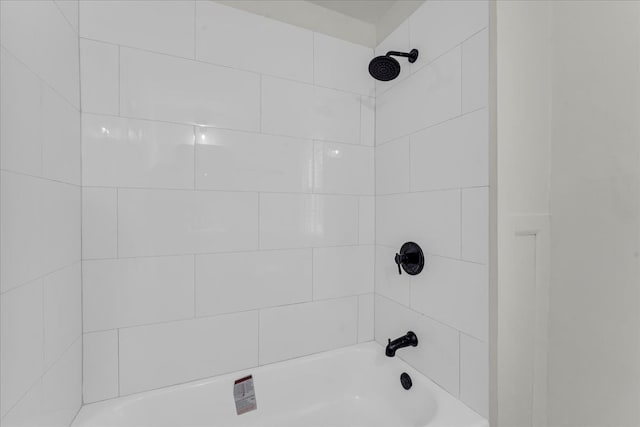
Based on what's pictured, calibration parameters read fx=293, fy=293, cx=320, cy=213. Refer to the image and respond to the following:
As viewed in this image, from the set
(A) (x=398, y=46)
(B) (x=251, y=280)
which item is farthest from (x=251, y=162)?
(A) (x=398, y=46)

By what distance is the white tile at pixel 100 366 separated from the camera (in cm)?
106

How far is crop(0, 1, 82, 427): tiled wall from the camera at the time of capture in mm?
637

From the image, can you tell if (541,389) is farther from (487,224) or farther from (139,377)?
(139,377)

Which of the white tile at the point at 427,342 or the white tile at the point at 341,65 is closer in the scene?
the white tile at the point at 427,342

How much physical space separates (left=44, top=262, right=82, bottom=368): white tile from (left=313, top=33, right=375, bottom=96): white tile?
1.27m

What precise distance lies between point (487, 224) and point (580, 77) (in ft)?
2.11

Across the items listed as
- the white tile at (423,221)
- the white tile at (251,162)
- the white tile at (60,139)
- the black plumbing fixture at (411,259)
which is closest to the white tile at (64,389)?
the white tile at (60,139)

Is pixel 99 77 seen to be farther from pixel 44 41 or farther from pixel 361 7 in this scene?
pixel 361 7

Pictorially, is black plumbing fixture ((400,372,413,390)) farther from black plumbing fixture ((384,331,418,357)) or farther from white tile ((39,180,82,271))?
white tile ((39,180,82,271))

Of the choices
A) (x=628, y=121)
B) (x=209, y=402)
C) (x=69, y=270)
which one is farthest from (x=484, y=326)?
(x=69, y=270)

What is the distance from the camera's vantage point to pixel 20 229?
0.69 meters

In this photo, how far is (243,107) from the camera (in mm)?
1285

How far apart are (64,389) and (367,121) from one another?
1.60m

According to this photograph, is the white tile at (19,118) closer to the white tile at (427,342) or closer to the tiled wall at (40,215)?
the tiled wall at (40,215)
